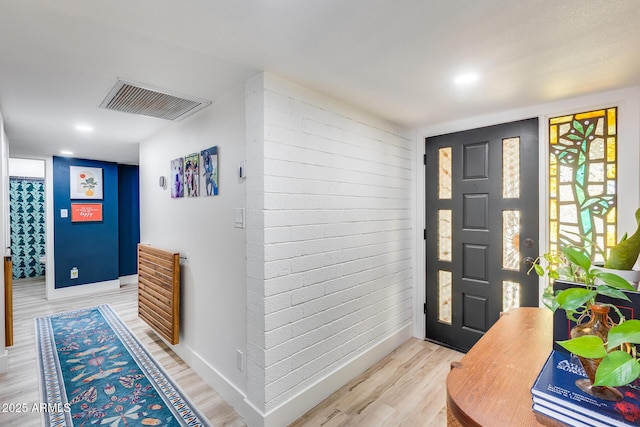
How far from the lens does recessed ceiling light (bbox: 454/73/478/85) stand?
6.17 feet

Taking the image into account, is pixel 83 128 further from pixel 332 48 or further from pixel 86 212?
pixel 332 48

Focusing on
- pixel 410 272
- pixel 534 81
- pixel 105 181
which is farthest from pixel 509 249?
pixel 105 181

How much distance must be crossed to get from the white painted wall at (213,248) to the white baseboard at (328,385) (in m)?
0.32

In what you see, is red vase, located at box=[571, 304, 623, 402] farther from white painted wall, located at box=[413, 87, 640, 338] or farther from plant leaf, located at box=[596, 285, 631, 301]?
white painted wall, located at box=[413, 87, 640, 338]

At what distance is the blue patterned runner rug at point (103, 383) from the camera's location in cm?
200

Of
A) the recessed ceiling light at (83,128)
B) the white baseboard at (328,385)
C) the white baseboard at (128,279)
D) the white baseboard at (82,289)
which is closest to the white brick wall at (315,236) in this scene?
the white baseboard at (328,385)

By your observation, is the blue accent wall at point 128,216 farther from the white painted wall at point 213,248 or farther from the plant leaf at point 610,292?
the plant leaf at point 610,292

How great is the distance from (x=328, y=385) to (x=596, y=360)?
1.78 m

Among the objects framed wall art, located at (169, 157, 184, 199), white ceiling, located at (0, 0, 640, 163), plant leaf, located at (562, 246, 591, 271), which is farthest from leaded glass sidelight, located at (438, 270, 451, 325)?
framed wall art, located at (169, 157, 184, 199)

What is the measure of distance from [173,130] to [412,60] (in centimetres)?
232

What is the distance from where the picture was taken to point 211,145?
2369mm

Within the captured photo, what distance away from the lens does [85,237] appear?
4.94 m

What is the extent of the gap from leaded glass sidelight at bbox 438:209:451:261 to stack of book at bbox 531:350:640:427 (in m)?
2.08

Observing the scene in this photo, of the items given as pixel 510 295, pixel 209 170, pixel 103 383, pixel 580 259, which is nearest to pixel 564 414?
pixel 580 259
